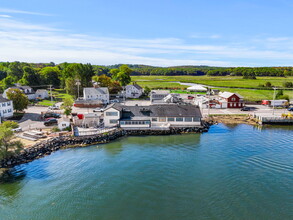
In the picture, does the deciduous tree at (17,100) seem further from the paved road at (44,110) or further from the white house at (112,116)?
the white house at (112,116)

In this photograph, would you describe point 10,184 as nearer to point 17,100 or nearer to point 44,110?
point 17,100

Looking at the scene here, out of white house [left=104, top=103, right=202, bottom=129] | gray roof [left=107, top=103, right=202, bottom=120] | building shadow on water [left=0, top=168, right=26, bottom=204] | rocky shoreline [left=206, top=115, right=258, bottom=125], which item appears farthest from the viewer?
rocky shoreline [left=206, top=115, right=258, bottom=125]

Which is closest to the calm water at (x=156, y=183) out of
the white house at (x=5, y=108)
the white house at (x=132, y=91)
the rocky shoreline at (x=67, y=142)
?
the rocky shoreline at (x=67, y=142)

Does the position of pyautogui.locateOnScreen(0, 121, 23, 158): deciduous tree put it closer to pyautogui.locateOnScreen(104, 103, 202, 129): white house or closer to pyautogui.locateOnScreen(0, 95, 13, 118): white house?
pyautogui.locateOnScreen(104, 103, 202, 129): white house

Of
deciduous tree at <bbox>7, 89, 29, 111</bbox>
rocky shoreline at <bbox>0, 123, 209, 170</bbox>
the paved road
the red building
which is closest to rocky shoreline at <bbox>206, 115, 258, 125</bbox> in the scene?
the paved road

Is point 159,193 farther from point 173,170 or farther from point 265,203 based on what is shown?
point 265,203

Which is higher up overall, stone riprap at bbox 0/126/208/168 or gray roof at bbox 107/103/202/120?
gray roof at bbox 107/103/202/120

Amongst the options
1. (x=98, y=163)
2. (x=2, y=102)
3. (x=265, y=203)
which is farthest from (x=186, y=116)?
(x=2, y=102)
